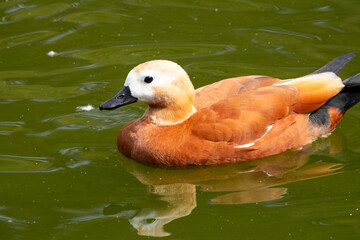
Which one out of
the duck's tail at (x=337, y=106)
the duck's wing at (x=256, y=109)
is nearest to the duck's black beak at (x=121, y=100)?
the duck's wing at (x=256, y=109)

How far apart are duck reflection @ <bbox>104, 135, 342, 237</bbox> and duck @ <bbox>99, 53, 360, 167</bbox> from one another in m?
0.09

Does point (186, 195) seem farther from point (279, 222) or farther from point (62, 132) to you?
point (62, 132)

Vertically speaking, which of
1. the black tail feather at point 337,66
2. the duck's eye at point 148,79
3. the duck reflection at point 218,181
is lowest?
the duck reflection at point 218,181

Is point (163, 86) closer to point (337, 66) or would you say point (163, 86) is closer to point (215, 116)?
point (215, 116)

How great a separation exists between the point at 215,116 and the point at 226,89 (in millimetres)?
510

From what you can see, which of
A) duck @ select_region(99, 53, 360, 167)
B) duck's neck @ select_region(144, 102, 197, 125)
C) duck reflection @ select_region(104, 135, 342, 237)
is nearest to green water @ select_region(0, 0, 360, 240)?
duck reflection @ select_region(104, 135, 342, 237)

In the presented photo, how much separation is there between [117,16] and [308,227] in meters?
5.94

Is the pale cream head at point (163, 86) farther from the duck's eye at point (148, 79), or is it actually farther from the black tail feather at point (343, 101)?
the black tail feather at point (343, 101)

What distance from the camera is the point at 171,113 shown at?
25.0 feet

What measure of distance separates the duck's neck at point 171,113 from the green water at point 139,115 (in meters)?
0.51

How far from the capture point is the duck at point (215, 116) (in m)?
7.41

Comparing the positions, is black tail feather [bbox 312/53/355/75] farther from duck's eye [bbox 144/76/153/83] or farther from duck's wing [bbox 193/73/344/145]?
duck's eye [bbox 144/76/153/83]

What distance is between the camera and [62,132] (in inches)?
322

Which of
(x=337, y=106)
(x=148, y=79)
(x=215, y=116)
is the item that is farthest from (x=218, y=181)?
(x=337, y=106)
